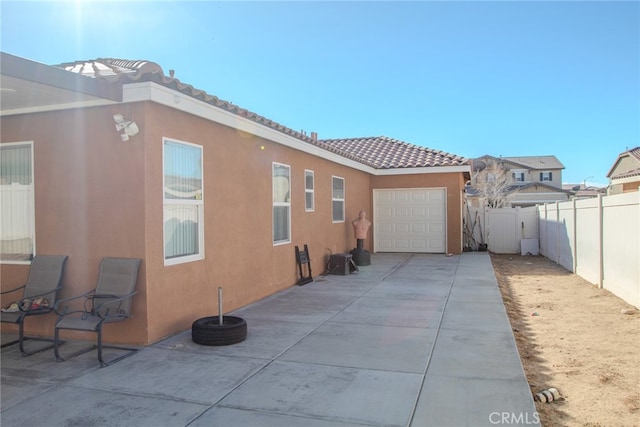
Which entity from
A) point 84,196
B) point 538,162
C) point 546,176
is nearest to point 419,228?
point 84,196

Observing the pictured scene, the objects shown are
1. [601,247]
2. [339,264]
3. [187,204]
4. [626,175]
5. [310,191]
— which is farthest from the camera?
[626,175]

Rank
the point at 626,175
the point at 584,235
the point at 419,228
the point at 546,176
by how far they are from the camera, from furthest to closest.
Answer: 1. the point at 546,176
2. the point at 626,175
3. the point at 419,228
4. the point at 584,235

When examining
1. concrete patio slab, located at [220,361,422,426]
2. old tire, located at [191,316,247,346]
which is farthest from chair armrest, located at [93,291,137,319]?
concrete patio slab, located at [220,361,422,426]

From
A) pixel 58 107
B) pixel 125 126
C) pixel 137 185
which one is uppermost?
pixel 58 107

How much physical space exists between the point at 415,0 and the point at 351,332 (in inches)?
280

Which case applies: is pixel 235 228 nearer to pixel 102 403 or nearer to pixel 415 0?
pixel 102 403

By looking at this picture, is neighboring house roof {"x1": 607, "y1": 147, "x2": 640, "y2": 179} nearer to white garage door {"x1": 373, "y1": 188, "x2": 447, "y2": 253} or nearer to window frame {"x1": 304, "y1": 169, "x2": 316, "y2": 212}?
white garage door {"x1": 373, "y1": 188, "x2": 447, "y2": 253}

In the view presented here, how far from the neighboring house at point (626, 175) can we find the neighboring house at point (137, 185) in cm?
1656

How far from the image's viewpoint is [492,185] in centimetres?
3822

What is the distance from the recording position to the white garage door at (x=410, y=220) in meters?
15.6

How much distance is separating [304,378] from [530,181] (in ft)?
182

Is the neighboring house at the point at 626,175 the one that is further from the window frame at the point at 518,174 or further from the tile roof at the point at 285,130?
the window frame at the point at 518,174
